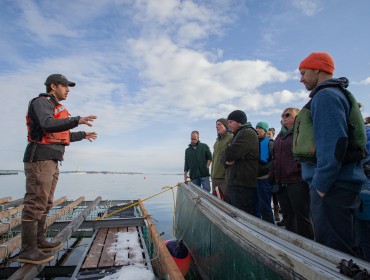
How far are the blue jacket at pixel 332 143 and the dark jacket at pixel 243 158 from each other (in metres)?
1.89

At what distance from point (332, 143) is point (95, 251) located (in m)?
3.47

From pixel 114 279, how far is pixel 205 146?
503 centimetres

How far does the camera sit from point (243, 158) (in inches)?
158

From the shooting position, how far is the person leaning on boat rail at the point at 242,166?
396cm

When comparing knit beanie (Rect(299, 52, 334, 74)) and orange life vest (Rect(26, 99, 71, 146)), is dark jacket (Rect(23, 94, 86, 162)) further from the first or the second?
knit beanie (Rect(299, 52, 334, 74))

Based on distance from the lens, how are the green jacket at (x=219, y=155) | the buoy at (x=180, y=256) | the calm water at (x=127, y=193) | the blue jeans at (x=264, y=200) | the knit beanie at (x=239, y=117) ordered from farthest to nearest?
the calm water at (x=127, y=193)
the green jacket at (x=219, y=155)
the blue jeans at (x=264, y=200)
the knit beanie at (x=239, y=117)
the buoy at (x=180, y=256)

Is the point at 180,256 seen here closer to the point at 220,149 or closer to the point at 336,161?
the point at 220,149

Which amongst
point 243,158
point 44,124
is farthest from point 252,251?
point 44,124

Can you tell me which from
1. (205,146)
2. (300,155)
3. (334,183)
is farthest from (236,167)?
(205,146)

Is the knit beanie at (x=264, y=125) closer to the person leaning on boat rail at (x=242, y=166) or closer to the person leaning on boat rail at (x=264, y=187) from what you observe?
the person leaning on boat rail at (x=264, y=187)

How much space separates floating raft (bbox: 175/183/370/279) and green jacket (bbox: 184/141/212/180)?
3132 millimetres

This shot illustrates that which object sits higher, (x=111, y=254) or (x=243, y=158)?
(x=243, y=158)

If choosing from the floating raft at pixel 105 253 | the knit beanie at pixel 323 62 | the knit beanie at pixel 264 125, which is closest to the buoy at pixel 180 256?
the floating raft at pixel 105 253

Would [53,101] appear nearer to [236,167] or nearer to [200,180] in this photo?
[236,167]
